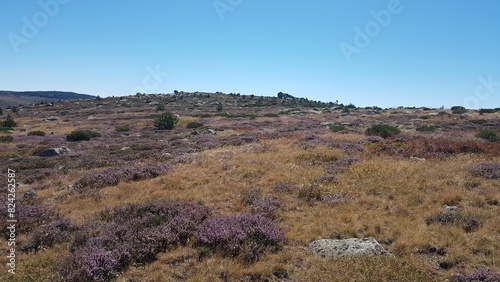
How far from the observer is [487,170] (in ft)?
51.4

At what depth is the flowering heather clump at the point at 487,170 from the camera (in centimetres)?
1500

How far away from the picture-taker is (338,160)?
63.6 ft

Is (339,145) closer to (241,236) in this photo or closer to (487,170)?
(487,170)

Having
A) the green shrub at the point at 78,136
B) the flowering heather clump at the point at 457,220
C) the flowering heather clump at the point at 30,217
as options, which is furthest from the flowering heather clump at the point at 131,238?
the green shrub at the point at 78,136

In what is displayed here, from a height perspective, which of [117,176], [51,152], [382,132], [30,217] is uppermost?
[382,132]

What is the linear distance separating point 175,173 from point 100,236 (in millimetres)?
7858

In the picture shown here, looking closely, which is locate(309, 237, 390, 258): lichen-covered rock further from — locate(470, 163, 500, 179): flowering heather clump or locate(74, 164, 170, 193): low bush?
locate(74, 164, 170, 193): low bush

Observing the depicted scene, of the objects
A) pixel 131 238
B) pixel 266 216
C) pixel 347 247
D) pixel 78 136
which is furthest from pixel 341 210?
pixel 78 136

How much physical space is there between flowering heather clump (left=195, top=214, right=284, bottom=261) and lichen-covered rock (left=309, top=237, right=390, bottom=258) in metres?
1.07

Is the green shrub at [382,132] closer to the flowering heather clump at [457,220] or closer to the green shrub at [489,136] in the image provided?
the green shrub at [489,136]

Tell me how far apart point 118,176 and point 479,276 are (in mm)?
15225

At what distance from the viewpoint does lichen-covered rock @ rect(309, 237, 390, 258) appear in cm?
852

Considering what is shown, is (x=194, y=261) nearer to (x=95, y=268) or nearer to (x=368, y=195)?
(x=95, y=268)

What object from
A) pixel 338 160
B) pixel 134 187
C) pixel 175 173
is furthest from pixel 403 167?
pixel 134 187
